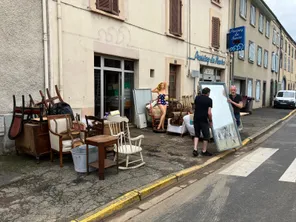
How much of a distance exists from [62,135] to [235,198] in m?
3.29

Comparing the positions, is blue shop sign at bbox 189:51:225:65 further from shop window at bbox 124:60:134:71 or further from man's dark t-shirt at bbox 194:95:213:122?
man's dark t-shirt at bbox 194:95:213:122

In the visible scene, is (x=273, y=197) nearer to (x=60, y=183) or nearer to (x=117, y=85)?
(x=60, y=183)

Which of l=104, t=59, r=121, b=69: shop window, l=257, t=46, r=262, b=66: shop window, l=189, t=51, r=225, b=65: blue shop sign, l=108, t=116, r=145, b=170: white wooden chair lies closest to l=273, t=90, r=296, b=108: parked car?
l=257, t=46, r=262, b=66: shop window

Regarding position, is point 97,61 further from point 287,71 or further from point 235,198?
point 287,71

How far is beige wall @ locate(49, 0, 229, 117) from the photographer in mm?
7188

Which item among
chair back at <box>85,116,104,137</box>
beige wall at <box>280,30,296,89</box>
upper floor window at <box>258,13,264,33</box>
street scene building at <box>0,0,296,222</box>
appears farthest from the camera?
beige wall at <box>280,30,296,89</box>

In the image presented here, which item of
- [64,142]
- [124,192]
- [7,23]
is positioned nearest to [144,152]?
[64,142]

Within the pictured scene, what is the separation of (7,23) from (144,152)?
414 cm

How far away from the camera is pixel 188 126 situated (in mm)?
8258

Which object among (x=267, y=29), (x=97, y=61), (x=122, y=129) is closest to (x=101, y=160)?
(x=122, y=129)

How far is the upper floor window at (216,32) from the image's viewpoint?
46.4 feet

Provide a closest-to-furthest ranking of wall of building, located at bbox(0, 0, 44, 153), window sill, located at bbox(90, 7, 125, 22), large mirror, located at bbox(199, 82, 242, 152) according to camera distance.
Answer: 1. wall of building, located at bbox(0, 0, 44, 153)
2. large mirror, located at bbox(199, 82, 242, 152)
3. window sill, located at bbox(90, 7, 125, 22)

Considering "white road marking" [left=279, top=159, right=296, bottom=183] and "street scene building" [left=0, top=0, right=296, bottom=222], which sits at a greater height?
"street scene building" [left=0, top=0, right=296, bottom=222]

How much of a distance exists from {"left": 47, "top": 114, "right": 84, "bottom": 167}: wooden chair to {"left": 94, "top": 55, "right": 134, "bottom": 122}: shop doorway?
2.95m
